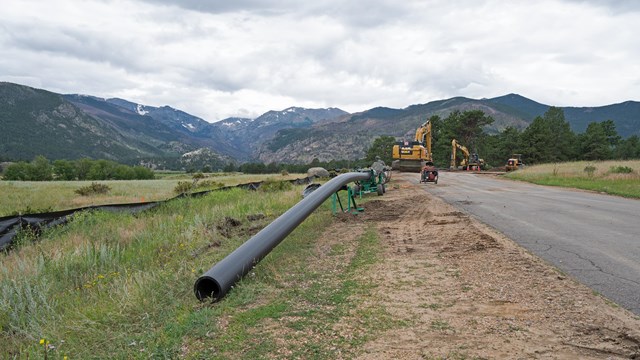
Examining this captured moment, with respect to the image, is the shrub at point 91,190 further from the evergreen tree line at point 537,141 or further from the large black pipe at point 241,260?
the evergreen tree line at point 537,141

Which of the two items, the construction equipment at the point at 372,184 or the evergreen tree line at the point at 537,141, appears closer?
the construction equipment at the point at 372,184

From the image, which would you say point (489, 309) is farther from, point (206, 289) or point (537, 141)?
point (537, 141)

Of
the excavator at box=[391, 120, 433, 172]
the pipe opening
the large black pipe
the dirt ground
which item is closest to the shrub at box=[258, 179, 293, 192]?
the large black pipe

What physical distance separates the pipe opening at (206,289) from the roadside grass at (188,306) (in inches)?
5.1

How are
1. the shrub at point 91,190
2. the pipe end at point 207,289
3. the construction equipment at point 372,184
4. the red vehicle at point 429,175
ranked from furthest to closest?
the shrub at point 91,190, the red vehicle at point 429,175, the construction equipment at point 372,184, the pipe end at point 207,289

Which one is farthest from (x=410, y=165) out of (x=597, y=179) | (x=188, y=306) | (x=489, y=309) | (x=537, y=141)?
(x=188, y=306)

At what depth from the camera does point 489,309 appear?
4309 mm

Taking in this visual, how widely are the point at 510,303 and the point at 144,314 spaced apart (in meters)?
4.14

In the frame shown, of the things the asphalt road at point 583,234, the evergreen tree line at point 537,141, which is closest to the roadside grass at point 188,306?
the asphalt road at point 583,234

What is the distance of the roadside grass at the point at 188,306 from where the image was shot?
3.61 m

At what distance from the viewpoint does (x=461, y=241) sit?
7559mm

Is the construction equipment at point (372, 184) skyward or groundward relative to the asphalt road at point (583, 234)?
skyward

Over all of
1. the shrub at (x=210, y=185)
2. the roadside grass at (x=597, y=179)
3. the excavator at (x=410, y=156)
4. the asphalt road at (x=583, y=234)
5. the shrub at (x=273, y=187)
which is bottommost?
the shrub at (x=210, y=185)

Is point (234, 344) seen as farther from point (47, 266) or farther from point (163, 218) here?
point (163, 218)
